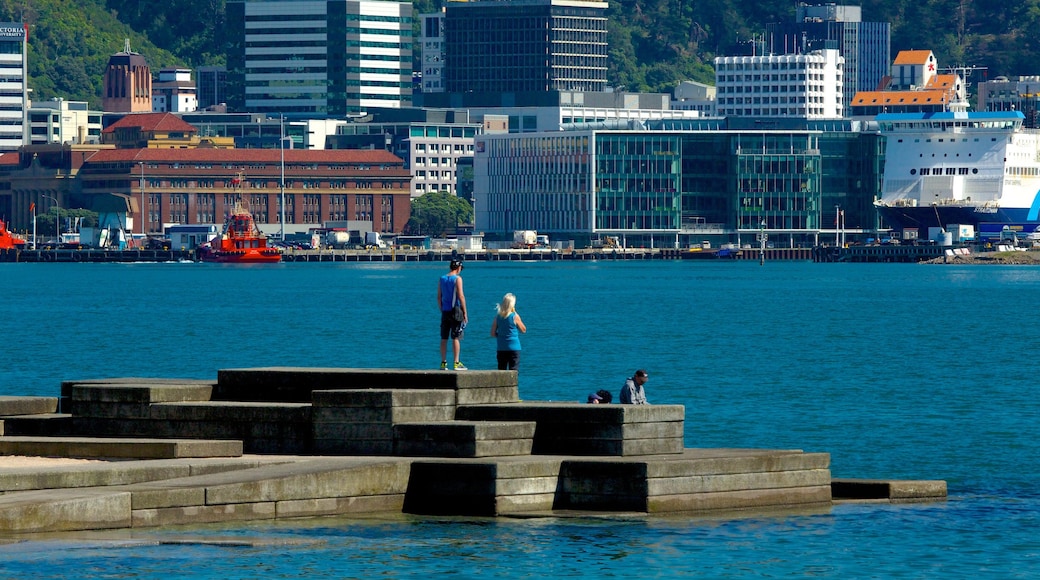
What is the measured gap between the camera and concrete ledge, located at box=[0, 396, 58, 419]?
125 feet

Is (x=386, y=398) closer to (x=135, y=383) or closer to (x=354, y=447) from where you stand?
(x=354, y=447)

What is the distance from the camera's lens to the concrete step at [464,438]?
34031 mm

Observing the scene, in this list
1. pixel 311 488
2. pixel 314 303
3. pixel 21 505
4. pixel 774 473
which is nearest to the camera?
pixel 21 505

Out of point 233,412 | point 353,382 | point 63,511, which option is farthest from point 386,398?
point 63,511

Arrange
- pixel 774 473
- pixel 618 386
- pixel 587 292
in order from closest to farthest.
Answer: pixel 774 473 → pixel 618 386 → pixel 587 292

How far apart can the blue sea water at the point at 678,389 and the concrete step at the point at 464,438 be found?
4.09ft

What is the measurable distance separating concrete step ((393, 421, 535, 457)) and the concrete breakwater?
21 mm

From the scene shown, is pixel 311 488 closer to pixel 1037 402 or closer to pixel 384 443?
pixel 384 443

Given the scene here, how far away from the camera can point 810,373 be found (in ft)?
249

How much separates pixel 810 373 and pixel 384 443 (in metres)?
42.8

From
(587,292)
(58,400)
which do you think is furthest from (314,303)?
(58,400)

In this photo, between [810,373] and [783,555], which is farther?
[810,373]

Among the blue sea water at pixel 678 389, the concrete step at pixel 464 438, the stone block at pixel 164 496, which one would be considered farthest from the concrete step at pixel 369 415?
the stone block at pixel 164 496

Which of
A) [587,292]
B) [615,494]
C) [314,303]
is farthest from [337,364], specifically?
[587,292]
